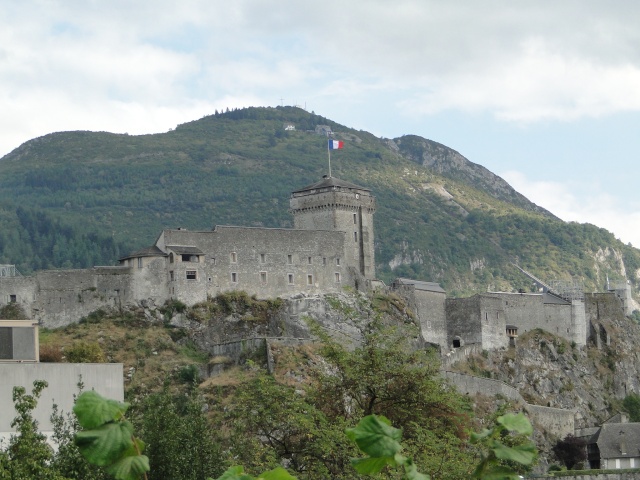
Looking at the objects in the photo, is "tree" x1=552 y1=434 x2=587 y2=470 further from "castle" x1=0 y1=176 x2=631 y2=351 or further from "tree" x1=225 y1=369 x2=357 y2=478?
"tree" x1=225 y1=369 x2=357 y2=478

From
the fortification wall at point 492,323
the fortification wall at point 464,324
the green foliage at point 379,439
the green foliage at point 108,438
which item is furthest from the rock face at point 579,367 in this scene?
the green foliage at point 108,438

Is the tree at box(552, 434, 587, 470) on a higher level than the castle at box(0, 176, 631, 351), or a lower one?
lower

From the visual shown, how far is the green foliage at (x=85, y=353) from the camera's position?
65250mm

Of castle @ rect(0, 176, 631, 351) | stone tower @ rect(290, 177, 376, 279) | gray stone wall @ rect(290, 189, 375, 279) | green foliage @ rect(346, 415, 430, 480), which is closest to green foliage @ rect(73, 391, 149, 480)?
green foliage @ rect(346, 415, 430, 480)

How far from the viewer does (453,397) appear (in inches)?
1473

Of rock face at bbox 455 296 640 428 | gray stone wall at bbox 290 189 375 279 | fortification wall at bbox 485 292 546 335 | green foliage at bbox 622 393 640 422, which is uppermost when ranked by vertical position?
gray stone wall at bbox 290 189 375 279

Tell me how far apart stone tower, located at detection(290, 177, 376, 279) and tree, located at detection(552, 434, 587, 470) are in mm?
16146

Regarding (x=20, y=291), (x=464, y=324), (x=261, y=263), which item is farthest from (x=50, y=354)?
(x=464, y=324)

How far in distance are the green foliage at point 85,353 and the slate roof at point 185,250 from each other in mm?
9422

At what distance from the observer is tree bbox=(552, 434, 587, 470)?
81.2 meters

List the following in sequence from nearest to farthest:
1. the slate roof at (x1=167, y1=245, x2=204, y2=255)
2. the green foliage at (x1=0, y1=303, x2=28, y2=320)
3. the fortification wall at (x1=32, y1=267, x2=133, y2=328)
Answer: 1. the green foliage at (x1=0, y1=303, x2=28, y2=320)
2. the fortification wall at (x1=32, y1=267, x2=133, y2=328)
3. the slate roof at (x1=167, y1=245, x2=204, y2=255)

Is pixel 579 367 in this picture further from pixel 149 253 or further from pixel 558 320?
pixel 149 253

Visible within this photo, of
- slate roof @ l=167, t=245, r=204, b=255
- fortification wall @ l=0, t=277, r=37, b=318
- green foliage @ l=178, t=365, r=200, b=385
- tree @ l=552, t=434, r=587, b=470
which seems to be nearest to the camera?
green foliage @ l=178, t=365, r=200, b=385

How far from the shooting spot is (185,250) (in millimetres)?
75938
